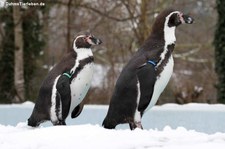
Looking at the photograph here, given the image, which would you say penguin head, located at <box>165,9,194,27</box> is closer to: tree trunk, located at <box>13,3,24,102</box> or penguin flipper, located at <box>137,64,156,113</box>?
penguin flipper, located at <box>137,64,156,113</box>

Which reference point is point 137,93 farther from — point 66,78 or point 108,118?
point 66,78

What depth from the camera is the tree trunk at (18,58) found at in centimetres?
1104

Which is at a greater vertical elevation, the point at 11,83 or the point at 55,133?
the point at 55,133

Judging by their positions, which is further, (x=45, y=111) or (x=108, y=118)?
(x=45, y=111)

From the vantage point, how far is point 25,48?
12234mm

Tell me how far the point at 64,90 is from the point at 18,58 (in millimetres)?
6667

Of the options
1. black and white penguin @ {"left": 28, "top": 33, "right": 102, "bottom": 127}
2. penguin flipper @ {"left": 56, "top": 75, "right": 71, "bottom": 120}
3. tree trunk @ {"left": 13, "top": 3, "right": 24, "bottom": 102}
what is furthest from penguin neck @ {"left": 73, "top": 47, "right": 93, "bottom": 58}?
tree trunk @ {"left": 13, "top": 3, "right": 24, "bottom": 102}

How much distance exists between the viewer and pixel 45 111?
4758mm

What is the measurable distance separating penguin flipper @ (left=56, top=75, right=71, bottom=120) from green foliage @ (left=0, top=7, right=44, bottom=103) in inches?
284

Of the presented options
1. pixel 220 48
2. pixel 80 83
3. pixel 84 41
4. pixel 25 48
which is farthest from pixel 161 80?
pixel 25 48

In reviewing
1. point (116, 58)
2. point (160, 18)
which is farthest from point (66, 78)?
point (116, 58)

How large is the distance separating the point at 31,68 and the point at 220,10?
437 centimetres

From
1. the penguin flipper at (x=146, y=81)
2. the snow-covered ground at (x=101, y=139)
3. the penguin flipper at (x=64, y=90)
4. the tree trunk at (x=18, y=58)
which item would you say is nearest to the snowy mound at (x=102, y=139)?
the snow-covered ground at (x=101, y=139)

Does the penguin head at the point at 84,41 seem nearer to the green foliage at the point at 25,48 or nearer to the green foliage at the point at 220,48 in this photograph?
the green foliage at the point at 220,48
